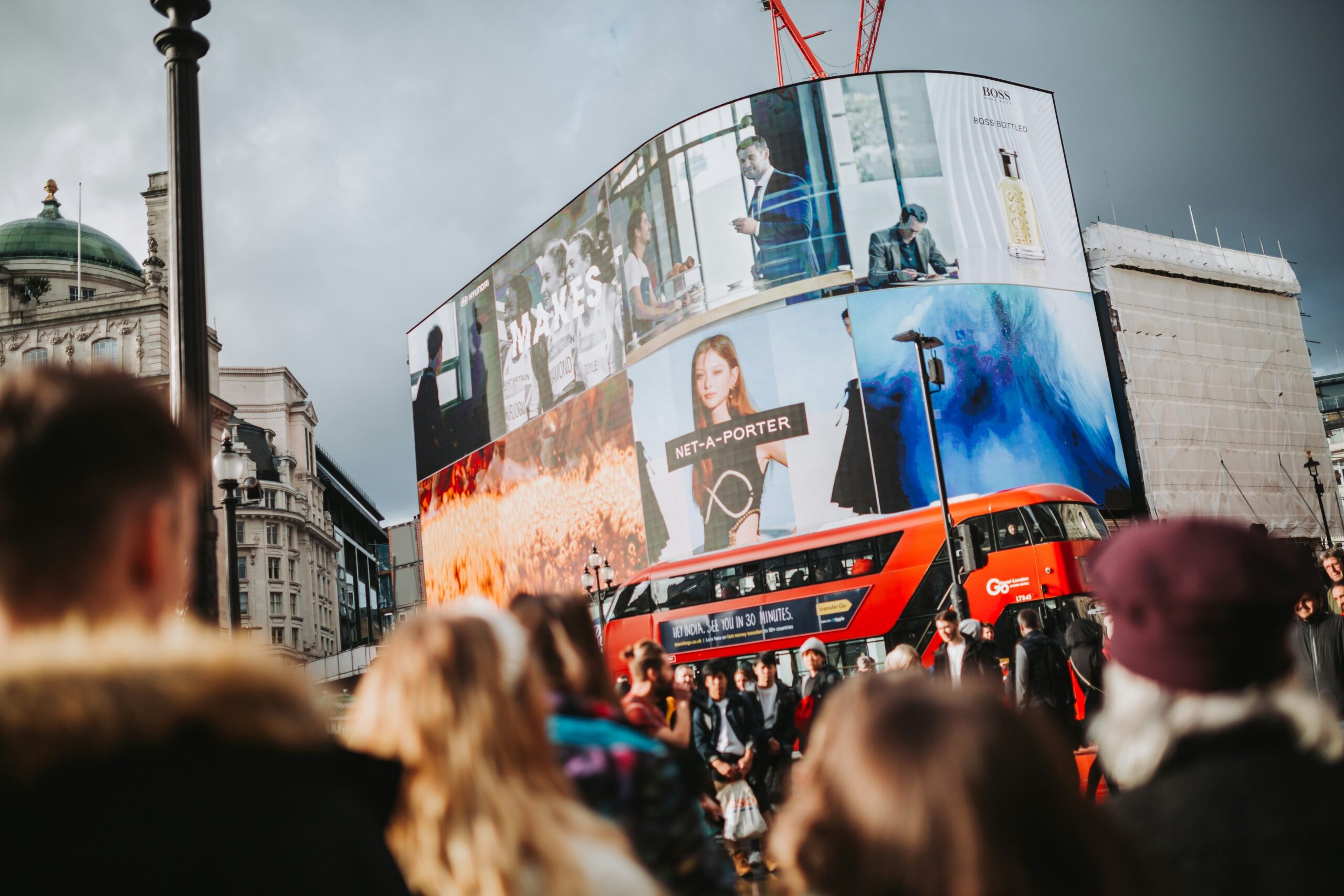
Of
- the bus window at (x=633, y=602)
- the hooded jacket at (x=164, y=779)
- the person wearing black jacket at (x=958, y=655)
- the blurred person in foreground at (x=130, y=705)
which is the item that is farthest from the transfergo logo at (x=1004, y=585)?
the hooded jacket at (x=164, y=779)

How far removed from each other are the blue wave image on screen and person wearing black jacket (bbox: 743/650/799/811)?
24.1 meters

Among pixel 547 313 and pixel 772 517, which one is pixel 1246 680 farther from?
pixel 547 313

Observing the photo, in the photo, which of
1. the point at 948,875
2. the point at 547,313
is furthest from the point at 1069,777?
the point at 547,313

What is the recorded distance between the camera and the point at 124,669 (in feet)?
3.69

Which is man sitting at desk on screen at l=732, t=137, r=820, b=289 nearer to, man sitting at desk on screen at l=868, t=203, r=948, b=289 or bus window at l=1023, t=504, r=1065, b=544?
man sitting at desk on screen at l=868, t=203, r=948, b=289

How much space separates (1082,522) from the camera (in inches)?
882

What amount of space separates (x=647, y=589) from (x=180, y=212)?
25.7 meters

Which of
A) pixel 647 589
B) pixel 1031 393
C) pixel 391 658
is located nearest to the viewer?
pixel 391 658

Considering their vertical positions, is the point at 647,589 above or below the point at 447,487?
below

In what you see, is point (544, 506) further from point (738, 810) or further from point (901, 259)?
point (738, 810)

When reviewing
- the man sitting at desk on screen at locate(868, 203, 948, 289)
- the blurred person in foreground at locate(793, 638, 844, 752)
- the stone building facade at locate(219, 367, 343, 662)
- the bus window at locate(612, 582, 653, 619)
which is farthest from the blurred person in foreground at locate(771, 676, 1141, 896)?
the stone building facade at locate(219, 367, 343, 662)

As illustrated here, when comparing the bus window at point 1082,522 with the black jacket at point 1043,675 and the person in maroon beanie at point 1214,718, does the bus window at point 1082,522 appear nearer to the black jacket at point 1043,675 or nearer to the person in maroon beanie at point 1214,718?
the black jacket at point 1043,675

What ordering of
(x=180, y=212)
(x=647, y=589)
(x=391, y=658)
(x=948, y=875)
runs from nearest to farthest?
(x=948, y=875) < (x=391, y=658) < (x=180, y=212) < (x=647, y=589)

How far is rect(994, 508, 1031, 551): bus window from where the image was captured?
21688 mm
